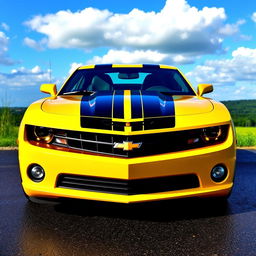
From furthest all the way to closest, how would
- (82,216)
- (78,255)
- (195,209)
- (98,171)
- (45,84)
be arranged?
(45,84)
(195,209)
(82,216)
(98,171)
(78,255)

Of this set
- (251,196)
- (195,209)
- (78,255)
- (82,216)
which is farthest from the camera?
(251,196)

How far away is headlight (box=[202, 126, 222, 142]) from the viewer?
2.98 metres

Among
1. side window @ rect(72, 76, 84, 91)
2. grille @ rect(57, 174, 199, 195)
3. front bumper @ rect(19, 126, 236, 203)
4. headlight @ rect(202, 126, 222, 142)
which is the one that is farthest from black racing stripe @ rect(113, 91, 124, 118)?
side window @ rect(72, 76, 84, 91)

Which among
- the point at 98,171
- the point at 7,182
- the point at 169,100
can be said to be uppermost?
the point at 169,100

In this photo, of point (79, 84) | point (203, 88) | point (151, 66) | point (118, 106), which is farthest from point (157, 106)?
point (151, 66)

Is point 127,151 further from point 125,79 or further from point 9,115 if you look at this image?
point 9,115

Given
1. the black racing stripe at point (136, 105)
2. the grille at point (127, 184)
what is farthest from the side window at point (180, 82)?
the grille at point (127, 184)

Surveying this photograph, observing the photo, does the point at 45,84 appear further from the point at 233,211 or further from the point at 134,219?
the point at 233,211

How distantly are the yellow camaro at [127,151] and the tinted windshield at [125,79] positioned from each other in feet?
4.66

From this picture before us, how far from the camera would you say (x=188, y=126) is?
115 inches

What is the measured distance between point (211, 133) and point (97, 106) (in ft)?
3.42

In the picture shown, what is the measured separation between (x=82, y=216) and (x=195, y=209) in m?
1.09

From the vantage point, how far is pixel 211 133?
9.87ft

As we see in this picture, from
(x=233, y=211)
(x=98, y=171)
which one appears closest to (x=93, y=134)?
(x=98, y=171)
